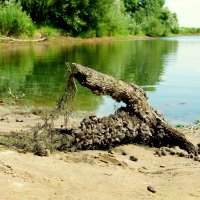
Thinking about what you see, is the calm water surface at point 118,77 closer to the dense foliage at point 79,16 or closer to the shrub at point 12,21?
the shrub at point 12,21

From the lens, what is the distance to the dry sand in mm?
5471

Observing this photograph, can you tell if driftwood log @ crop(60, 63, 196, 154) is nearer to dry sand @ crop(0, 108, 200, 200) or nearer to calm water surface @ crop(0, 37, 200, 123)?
dry sand @ crop(0, 108, 200, 200)

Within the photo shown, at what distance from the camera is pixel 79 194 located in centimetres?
550

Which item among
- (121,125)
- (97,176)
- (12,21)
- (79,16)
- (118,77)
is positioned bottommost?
(118,77)

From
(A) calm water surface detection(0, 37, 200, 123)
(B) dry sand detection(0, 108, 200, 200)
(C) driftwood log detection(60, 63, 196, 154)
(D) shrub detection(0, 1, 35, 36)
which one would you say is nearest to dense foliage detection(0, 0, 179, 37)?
(D) shrub detection(0, 1, 35, 36)

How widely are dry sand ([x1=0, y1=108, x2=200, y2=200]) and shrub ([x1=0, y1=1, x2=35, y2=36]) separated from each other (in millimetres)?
32919

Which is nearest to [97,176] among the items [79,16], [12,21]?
[12,21]

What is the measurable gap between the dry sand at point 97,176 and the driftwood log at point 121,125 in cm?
26

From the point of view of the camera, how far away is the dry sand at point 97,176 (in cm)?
547

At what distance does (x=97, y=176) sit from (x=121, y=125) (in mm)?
1941

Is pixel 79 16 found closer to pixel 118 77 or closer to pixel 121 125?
pixel 118 77

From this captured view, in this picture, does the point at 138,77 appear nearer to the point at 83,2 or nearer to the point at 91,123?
the point at 91,123

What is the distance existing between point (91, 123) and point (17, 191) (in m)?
2.83

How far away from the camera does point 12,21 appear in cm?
3931
